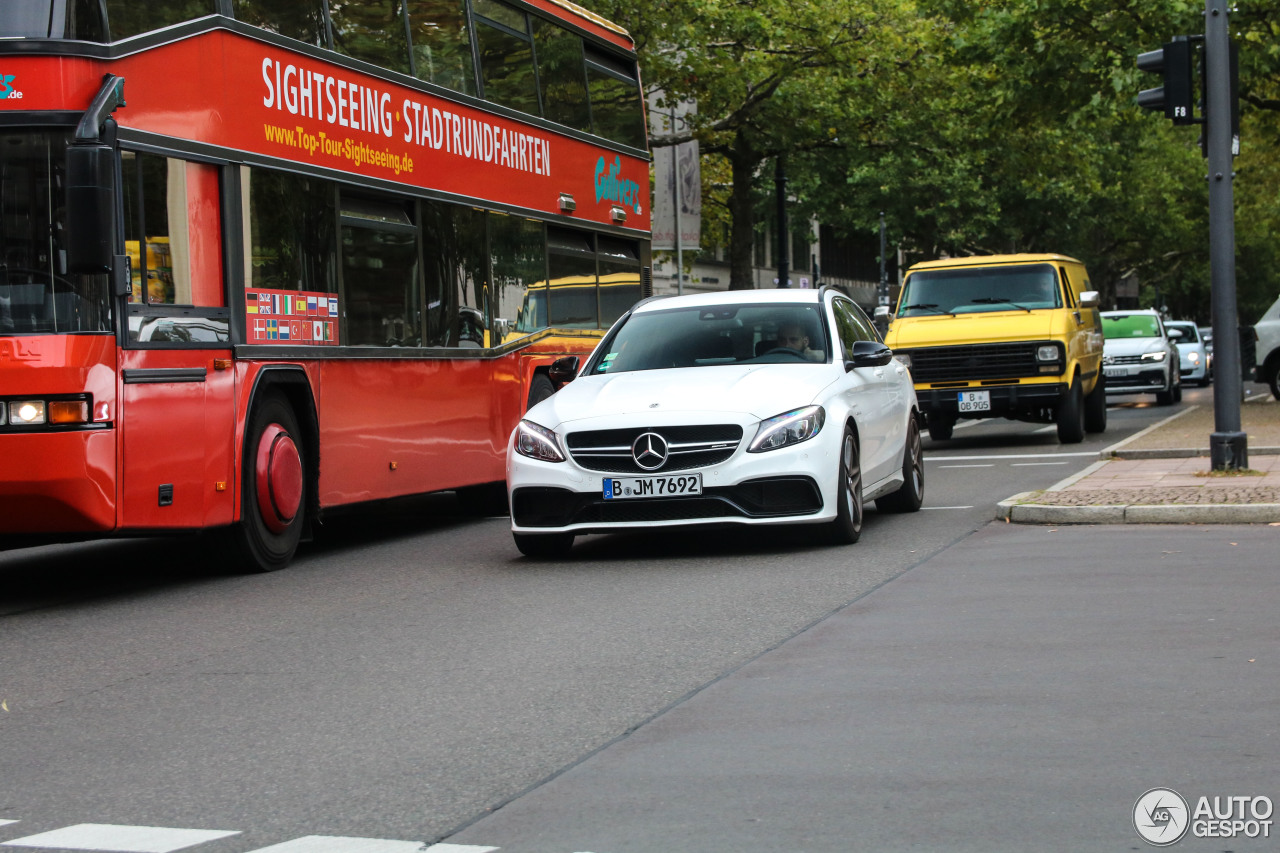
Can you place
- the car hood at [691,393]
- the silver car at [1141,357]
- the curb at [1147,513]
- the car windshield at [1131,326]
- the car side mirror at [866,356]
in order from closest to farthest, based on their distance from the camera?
the car hood at [691,393] < the curb at [1147,513] < the car side mirror at [866,356] < the silver car at [1141,357] < the car windshield at [1131,326]

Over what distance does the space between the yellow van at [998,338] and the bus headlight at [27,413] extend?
12.9m

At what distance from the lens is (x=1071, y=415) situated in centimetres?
2150

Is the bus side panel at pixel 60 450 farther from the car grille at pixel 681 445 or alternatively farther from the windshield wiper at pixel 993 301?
the windshield wiper at pixel 993 301

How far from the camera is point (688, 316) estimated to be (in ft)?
41.3

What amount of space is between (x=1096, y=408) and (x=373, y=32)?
1314 centimetres

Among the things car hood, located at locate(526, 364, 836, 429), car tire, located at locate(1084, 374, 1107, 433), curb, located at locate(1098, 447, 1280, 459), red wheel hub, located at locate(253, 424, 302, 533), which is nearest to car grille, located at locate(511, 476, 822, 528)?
car hood, located at locate(526, 364, 836, 429)

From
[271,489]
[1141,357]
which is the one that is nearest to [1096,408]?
[1141,357]

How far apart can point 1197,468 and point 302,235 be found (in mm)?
7516

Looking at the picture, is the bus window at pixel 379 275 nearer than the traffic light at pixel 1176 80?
Yes

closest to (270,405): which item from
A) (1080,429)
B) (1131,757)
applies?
(1131,757)

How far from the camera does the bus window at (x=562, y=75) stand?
1608cm

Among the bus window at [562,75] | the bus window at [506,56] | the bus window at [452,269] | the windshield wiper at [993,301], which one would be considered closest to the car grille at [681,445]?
the bus window at [452,269]

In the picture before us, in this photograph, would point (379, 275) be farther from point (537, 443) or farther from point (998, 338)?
point (998, 338)

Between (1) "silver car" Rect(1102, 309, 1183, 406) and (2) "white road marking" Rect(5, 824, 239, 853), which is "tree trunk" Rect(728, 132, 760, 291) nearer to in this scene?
(1) "silver car" Rect(1102, 309, 1183, 406)
